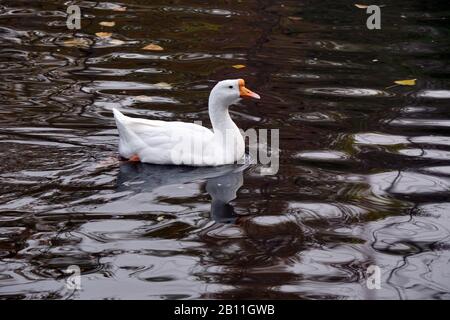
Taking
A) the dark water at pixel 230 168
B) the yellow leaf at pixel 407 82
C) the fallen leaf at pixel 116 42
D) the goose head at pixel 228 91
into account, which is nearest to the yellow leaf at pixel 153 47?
the dark water at pixel 230 168

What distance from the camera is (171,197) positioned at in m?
8.00

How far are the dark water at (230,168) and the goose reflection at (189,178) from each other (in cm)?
2

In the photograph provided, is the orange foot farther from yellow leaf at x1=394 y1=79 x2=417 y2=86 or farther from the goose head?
yellow leaf at x1=394 y1=79 x2=417 y2=86

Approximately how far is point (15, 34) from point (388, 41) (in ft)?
16.6

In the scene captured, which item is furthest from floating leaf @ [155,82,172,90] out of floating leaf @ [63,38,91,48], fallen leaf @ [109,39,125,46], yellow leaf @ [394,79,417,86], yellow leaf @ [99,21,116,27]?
yellow leaf @ [99,21,116,27]

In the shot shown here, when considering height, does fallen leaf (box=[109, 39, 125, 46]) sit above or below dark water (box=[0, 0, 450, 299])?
above

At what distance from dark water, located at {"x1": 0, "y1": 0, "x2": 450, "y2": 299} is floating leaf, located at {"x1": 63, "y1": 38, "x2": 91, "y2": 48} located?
5 cm

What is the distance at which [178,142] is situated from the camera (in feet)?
28.5

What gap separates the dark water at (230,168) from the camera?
22.0 feet

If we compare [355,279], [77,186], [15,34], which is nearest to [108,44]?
[15,34]

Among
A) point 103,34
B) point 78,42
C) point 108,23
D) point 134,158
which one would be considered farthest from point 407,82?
point 108,23

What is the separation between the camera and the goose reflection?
8055 millimetres

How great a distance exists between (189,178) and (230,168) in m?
0.49

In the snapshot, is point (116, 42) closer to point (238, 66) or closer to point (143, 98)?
point (238, 66)
